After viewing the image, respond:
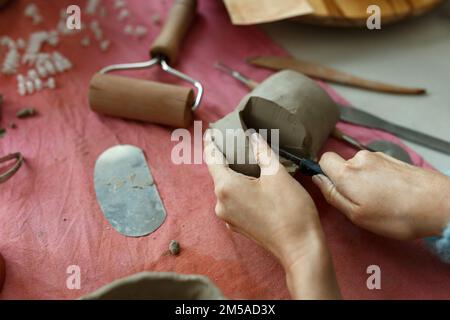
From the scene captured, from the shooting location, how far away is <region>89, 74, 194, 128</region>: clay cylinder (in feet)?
3.41

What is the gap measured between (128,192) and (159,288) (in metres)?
0.29

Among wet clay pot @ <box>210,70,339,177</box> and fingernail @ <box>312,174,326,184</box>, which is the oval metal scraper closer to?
wet clay pot @ <box>210,70,339,177</box>

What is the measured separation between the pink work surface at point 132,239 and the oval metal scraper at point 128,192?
15 millimetres

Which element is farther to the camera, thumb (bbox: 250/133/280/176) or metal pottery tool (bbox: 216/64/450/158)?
metal pottery tool (bbox: 216/64/450/158)

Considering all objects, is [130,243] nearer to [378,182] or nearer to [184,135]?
[184,135]

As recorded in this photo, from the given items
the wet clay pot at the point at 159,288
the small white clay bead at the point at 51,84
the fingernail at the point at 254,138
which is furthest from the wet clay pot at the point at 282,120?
the small white clay bead at the point at 51,84

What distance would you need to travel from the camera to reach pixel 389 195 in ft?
2.58

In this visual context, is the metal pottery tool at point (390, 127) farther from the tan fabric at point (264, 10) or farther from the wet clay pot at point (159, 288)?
the wet clay pot at point (159, 288)

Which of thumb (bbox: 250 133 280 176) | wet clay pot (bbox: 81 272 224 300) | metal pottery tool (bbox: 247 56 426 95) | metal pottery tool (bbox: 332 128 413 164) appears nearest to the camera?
wet clay pot (bbox: 81 272 224 300)

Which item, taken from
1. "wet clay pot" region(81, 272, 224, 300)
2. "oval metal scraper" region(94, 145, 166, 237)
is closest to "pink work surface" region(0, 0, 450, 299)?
"oval metal scraper" region(94, 145, 166, 237)

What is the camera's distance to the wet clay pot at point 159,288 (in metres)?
0.69

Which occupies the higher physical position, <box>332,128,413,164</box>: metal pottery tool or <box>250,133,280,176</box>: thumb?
<box>250,133,280,176</box>: thumb

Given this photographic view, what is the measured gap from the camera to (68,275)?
85 centimetres

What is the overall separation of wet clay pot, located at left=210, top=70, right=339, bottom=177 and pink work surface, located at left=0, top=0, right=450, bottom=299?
0.10m
